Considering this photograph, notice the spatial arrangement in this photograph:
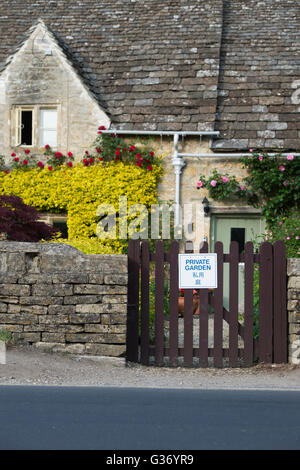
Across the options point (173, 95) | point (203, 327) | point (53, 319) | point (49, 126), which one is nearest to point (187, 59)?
point (173, 95)

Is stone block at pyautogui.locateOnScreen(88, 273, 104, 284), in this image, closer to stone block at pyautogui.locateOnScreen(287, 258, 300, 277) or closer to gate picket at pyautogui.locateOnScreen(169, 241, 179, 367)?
gate picket at pyautogui.locateOnScreen(169, 241, 179, 367)

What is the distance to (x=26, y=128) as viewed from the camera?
14664 millimetres

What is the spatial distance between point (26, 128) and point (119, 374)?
28.3 ft

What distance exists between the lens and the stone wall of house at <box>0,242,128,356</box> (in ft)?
25.9

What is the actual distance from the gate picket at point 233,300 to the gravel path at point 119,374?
0.24 m

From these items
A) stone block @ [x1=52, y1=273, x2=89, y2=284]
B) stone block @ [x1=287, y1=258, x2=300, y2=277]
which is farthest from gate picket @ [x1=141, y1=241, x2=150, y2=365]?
stone block @ [x1=287, y1=258, x2=300, y2=277]

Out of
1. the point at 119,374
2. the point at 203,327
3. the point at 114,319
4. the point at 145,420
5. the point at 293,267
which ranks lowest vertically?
the point at 119,374

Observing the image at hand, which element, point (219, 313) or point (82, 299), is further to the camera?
point (219, 313)

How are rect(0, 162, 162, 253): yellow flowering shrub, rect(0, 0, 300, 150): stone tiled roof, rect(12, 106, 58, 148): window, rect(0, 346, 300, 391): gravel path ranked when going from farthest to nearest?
rect(12, 106, 58, 148): window < rect(0, 0, 300, 150): stone tiled roof < rect(0, 162, 162, 253): yellow flowering shrub < rect(0, 346, 300, 391): gravel path

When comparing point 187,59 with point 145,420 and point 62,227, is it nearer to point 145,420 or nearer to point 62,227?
point 62,227

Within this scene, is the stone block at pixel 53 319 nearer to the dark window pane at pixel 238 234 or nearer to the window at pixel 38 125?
the dark window pane at pixel 238 234

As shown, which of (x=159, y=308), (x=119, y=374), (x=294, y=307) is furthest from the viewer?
(x=159, y=308)

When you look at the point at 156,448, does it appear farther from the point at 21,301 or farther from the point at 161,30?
the point at 161,30

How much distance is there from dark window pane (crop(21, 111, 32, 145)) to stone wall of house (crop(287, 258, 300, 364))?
8.50 meters
